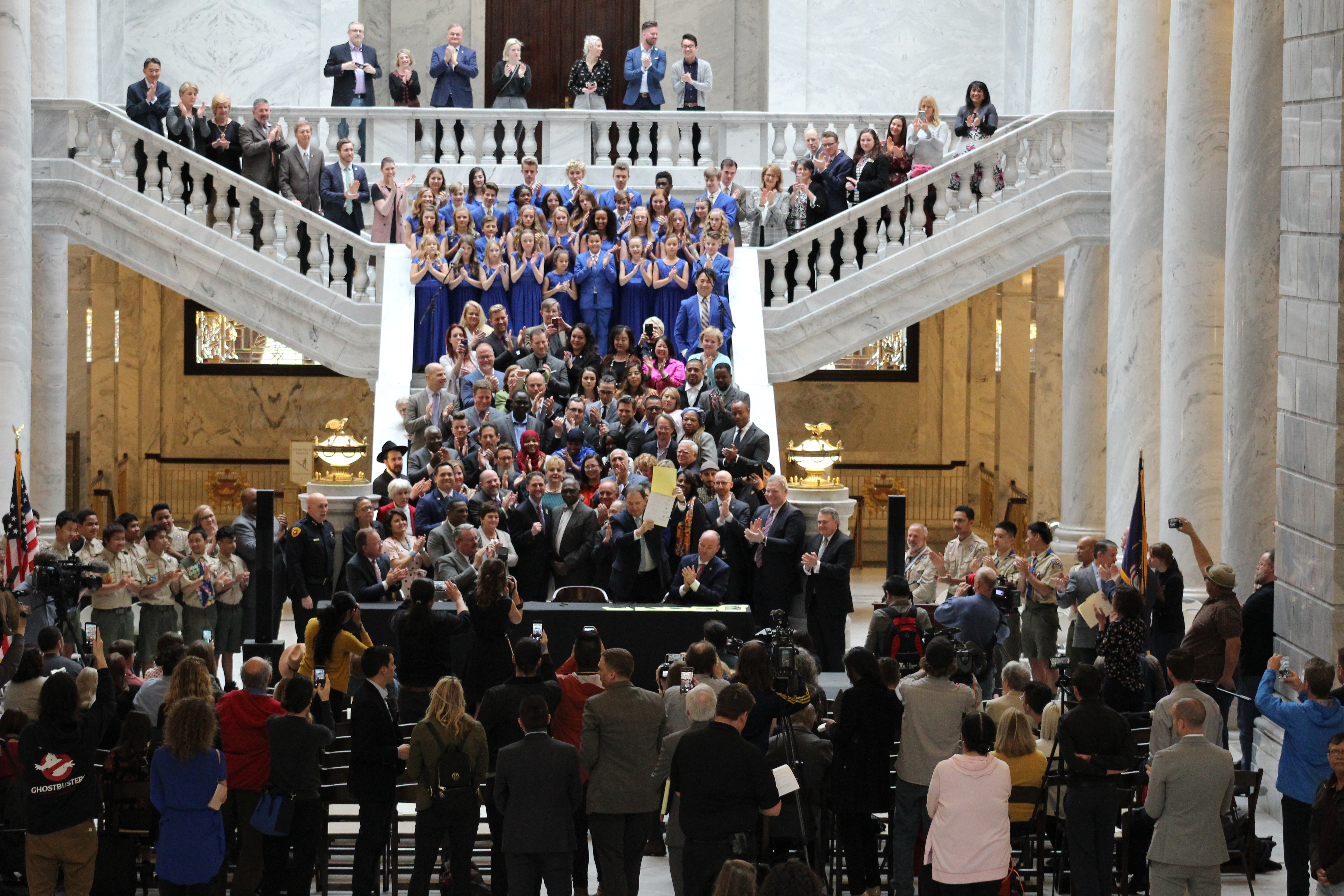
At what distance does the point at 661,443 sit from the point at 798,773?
6496 mm

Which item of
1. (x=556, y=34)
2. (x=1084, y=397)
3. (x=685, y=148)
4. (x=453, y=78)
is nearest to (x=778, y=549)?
(x=1084, y=397)

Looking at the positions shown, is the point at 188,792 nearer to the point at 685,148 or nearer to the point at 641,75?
the point at 685,148

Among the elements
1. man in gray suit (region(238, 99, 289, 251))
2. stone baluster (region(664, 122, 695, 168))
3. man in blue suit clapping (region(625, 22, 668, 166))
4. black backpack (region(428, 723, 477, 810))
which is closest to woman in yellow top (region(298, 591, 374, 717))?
black backpack (region(428, 723, 477, 810))

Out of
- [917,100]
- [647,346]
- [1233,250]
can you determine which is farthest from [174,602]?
[917,100]

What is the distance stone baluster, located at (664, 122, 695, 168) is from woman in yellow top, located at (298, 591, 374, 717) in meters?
11.3

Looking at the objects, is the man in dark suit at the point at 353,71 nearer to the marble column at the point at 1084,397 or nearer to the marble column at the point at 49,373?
the marble column at the point at 49,373

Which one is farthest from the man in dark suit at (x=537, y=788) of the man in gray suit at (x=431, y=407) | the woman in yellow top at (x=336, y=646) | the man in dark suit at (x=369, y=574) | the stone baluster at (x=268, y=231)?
the stone baluster at (x=268, y=231)

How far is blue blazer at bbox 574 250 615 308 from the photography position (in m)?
18.5

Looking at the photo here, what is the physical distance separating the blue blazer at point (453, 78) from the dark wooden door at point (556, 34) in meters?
4.60

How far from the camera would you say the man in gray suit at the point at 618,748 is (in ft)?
30.7

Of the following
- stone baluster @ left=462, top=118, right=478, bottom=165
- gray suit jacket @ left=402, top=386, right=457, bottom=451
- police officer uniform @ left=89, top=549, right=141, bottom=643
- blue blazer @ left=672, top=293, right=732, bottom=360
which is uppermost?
stone baluster @ left=462, top=118, right=478, bottom=165

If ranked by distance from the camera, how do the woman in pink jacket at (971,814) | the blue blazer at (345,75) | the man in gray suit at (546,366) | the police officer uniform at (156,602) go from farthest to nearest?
the blue blazer at (345,75) < the man in gray suit at (546,366) < the police officer uniform at (156,602) < the woman in pink jacket at (971,814)

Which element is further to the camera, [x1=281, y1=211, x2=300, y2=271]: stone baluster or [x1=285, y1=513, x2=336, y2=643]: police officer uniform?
[x1=281, y1=211, x2=300, y2=271]: stone baluster

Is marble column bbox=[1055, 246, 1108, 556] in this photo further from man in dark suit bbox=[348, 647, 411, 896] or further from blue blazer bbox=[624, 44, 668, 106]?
man in dark suit bbox=[348, 647, 411, 896]
